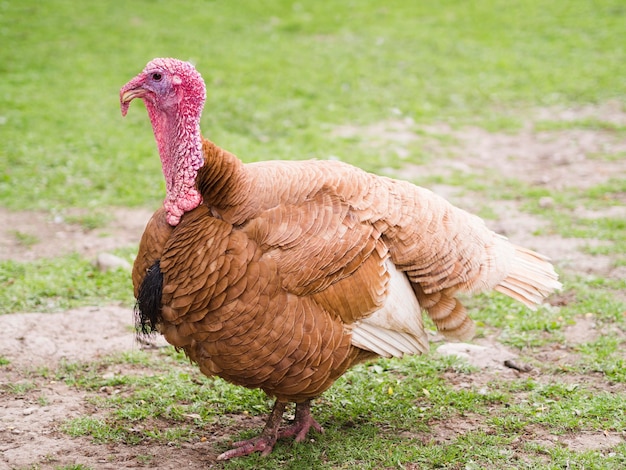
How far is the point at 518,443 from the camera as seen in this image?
452 centimetres

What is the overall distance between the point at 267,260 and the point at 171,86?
3.45 feet

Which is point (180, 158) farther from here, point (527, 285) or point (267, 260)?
point (527, 285)

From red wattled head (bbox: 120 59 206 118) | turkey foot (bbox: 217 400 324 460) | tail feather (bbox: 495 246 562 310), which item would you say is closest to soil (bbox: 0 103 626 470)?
turkey foot (bbox: 217 400 324 460)

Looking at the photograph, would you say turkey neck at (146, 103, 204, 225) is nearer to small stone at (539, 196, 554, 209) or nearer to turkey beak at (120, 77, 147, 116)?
turkey beak at (120, 77, 147, 116)

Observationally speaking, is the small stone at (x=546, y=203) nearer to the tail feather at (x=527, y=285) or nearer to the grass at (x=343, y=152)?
the grass at (x=343, y=152)

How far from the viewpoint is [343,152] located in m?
9.07

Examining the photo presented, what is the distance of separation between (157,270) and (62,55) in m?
9.88

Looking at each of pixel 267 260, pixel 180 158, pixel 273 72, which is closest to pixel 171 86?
pixel 180 158

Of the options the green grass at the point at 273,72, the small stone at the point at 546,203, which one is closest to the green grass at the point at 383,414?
the small stone at the point at 546,203

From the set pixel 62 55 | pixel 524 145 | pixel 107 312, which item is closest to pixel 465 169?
pixel 524 145

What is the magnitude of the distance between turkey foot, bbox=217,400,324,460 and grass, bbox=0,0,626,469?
0.24ft

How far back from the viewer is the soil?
4.49 m

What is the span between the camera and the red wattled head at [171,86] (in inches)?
161

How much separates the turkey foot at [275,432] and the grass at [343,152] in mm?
74
